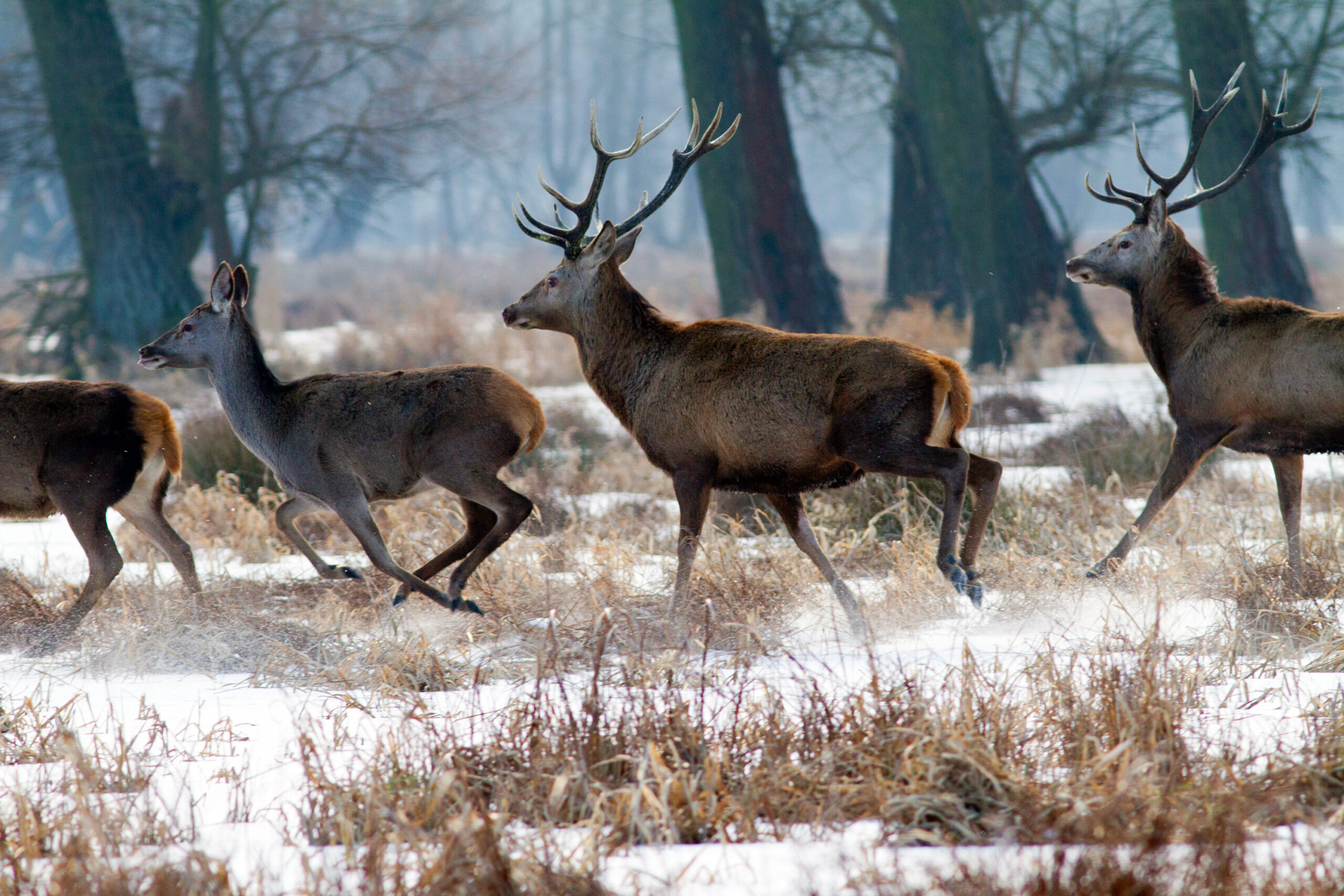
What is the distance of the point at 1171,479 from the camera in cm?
647

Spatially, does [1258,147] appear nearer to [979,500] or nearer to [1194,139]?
[1194,139]

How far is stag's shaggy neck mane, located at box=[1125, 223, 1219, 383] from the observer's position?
6707mm

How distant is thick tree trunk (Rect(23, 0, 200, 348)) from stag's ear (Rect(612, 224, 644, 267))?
12129 millimetres

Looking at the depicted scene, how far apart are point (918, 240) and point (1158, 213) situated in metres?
15.6

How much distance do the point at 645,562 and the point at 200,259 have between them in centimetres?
4488

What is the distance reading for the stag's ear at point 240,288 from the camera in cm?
689

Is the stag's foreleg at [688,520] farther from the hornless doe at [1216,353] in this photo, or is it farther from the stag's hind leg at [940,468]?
the hornless doe at [1216,353]

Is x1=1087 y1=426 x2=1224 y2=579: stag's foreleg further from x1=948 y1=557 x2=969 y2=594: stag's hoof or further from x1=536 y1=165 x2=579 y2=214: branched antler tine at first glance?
x1=536 y1=165 x2=579 y2=214: branched antler tine

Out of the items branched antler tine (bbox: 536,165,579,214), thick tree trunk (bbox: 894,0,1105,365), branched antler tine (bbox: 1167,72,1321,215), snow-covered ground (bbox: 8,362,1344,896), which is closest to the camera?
snow-covered ground (bbox: 8,362,1344,896)

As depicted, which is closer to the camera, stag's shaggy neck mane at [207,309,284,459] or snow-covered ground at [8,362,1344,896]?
snow-covered ground at [8,362,1344,896]

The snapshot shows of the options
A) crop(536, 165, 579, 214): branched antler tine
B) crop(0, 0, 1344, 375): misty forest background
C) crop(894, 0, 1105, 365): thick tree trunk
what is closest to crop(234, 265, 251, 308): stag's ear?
crop(536, 165, 579, 214): branched antler tine

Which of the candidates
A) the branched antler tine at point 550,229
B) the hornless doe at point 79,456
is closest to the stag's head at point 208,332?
the hornless doe at point 79,456

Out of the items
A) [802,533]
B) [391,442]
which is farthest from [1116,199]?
[391,442]

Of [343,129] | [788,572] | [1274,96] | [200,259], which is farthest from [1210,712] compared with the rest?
[200,259]
